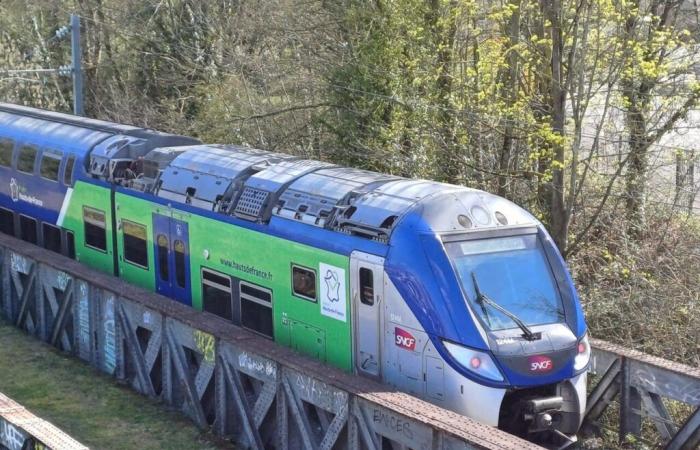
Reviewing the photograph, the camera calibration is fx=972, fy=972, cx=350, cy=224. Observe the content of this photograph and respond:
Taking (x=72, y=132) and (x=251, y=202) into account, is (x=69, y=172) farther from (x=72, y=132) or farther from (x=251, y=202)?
(x=251, y=202)

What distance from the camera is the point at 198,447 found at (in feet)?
36.3

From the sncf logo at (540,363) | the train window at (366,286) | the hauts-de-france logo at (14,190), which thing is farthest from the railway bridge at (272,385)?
the hauts-de-france logo at (14,190)

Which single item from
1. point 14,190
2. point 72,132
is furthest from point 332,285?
point 14,190

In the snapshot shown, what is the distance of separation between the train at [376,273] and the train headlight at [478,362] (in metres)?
0.01

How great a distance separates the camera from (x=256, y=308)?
12.0 m

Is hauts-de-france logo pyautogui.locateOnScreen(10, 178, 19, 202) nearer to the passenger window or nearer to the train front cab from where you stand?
the passenger window

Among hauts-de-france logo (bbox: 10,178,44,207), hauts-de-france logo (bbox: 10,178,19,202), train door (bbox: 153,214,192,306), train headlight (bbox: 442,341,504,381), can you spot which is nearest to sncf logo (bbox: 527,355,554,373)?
train headlight (bbox: 442,341,504,381)

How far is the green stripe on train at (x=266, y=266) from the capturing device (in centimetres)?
1084

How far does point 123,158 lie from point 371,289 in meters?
6.27

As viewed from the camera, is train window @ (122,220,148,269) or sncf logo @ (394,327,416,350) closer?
sncf logo @ (394,327,416,350)

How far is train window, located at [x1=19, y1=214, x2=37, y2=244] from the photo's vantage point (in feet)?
57.0

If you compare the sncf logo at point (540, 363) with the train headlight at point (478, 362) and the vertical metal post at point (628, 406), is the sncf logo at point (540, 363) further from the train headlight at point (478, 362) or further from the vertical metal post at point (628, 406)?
the vertical metal post at point (628, 406)

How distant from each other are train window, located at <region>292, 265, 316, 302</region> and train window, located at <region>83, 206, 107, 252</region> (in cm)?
492

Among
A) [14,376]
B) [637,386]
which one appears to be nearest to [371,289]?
[637,386]
